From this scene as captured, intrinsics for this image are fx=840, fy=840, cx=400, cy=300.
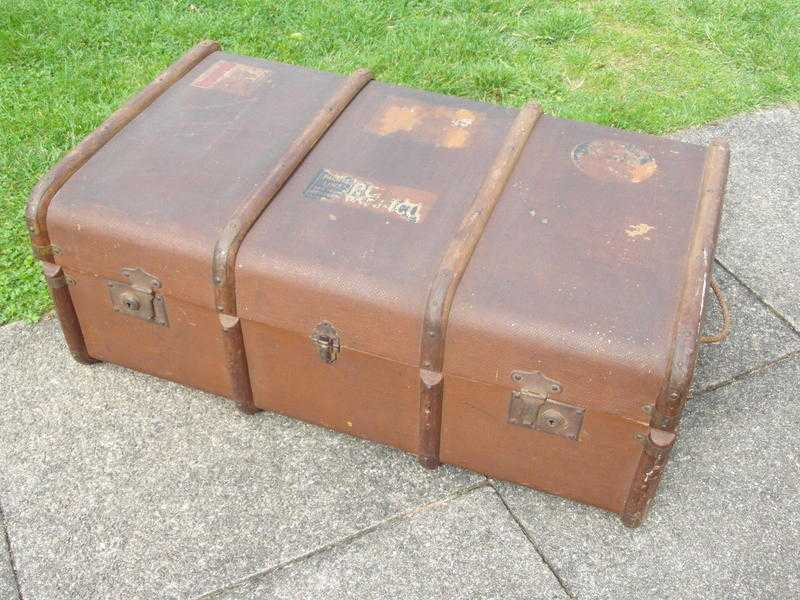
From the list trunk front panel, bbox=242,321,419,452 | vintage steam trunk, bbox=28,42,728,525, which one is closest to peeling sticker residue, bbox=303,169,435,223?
vintage steam trunk, bbox=28,42,728,525

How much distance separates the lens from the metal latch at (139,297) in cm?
230

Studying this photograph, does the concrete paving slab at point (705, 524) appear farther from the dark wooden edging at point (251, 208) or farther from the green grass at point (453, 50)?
the green grass at point (453, 50)

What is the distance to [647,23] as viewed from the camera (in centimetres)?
450

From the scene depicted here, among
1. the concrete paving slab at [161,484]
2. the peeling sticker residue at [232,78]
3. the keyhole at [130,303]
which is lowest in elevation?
the concrete paving slab at [161,484]

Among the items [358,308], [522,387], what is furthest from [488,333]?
[358,308]

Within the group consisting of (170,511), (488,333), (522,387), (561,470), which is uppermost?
(488,333)

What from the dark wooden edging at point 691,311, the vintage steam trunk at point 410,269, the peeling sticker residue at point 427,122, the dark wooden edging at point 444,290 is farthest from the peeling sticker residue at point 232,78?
the dark wooden edging at point 691,311

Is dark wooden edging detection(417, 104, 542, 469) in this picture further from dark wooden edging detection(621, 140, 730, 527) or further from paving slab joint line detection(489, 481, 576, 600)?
dark wooden edging detection(621, 140, 730, 527)

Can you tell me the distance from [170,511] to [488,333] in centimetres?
104

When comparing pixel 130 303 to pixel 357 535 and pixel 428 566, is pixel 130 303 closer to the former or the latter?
pixel 357 535

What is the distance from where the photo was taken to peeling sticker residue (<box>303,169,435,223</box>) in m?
2.29

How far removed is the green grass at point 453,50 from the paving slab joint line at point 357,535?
6.56 ft

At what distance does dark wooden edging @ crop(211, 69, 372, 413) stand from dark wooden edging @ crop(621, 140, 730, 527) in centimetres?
111

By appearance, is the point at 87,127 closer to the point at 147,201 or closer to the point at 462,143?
the point at 147,201
